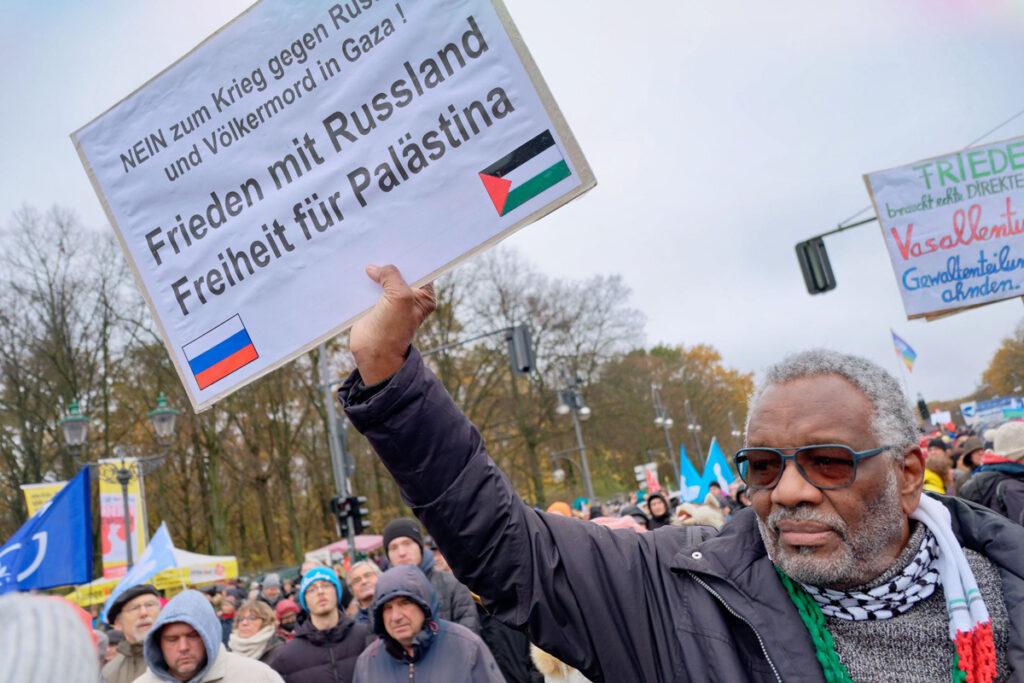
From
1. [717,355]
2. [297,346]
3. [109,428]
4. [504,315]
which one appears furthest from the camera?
[717,355]

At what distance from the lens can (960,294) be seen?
6.65 m

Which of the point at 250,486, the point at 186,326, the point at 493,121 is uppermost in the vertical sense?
the point at 493,121

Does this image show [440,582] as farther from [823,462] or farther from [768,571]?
[823,462]

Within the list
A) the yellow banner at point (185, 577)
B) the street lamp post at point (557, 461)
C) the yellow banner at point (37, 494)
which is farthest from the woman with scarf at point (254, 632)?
the street lamp post at point (557, 461)

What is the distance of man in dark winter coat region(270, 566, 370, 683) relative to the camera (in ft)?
18.5

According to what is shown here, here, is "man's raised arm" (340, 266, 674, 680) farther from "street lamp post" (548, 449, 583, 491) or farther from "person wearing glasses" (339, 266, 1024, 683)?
"street lamp post" (548, 449, 583, 491)

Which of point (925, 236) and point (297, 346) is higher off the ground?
point (297, 346)

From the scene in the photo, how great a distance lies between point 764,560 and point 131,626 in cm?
453

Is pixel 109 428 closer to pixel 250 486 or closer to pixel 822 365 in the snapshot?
pixel 250 486

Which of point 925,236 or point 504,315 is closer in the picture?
point 925,236

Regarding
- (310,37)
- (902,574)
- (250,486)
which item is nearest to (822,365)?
(902,574)

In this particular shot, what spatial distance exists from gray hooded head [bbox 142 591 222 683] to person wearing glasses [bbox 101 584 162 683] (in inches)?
44.2

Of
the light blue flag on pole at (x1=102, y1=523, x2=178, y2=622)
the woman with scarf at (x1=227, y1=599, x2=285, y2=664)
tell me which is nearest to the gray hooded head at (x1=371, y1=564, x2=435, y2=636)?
the woman with scarf at (x1=227, y1=599, x2=285, y2=664)

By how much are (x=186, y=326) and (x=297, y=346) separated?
36 centimetres
